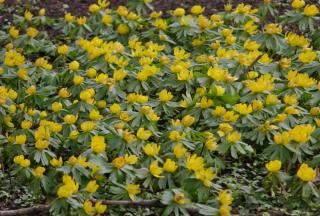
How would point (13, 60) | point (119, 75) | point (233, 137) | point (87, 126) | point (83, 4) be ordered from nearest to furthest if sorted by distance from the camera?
point (233, 137), point (87, 126), point (119, 75), point (13, 60), point (83, 4)

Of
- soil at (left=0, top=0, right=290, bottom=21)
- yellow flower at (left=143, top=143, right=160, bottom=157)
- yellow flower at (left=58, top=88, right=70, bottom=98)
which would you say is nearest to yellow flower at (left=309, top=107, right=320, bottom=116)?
yellow flower at (left=143, top=143, right=160, bottom=157)

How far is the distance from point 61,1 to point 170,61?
5.96 feet

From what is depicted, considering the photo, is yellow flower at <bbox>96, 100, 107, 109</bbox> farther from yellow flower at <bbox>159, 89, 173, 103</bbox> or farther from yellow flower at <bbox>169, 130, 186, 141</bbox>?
yellow flower at <bbox>169, 130, 186, 141</bbox>

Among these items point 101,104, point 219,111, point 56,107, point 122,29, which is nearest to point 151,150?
point 219,111

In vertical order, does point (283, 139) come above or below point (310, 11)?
below

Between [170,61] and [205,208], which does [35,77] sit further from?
[205,208]

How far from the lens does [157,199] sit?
284 centimetres

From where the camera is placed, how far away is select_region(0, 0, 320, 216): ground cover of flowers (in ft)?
9.46

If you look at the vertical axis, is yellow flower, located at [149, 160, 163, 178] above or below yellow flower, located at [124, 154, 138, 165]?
below

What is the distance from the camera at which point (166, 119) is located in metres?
3.54

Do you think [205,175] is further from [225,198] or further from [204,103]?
[204,103]

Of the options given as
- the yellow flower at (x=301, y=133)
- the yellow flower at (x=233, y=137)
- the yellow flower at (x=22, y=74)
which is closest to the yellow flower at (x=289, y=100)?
the yellow flower at (x=301, y=133)

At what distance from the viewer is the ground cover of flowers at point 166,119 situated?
9.46 ft

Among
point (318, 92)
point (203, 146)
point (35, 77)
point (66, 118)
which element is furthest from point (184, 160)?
point (35, 77)
